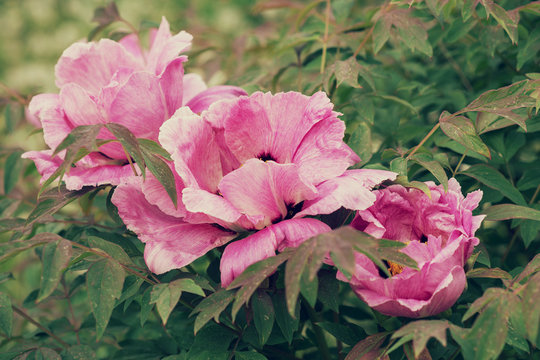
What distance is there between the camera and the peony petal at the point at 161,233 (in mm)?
567

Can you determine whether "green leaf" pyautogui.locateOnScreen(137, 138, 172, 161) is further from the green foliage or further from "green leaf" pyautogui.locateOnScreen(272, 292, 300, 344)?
"green leaf" pyautogui.locateOnScreen(272, 292, 300, 344)

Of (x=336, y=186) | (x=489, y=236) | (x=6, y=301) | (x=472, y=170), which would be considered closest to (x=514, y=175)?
(x=489, y=236)

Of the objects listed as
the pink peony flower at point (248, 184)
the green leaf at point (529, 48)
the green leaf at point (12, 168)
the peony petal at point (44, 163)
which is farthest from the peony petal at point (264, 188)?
the green leaf at point (12, 168)

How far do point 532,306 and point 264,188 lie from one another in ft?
0.83

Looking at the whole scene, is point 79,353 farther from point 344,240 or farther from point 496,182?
point 496,182

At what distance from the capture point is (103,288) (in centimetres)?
53

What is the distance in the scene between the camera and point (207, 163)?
0.61 meters

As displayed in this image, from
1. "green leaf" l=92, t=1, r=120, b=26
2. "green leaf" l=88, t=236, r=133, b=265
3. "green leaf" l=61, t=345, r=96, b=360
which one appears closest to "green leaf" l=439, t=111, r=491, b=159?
"green leaf" l=88, t=236, r=133, b=265

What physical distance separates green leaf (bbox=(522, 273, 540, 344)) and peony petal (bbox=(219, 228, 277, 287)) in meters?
0.21

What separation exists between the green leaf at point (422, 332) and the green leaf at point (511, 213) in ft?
0.57

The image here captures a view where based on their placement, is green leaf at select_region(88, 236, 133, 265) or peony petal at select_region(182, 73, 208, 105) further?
peony petal at select_region(182, 73, 208, 105)

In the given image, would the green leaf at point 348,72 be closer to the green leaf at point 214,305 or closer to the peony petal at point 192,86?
the peony petal at point 192,86

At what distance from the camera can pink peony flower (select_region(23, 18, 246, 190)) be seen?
24.7 inches

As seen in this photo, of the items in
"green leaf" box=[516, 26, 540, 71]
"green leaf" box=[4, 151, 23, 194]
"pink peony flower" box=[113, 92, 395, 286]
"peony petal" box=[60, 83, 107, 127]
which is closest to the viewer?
"pink peony flower" box=[113, 92, 395, 286]
